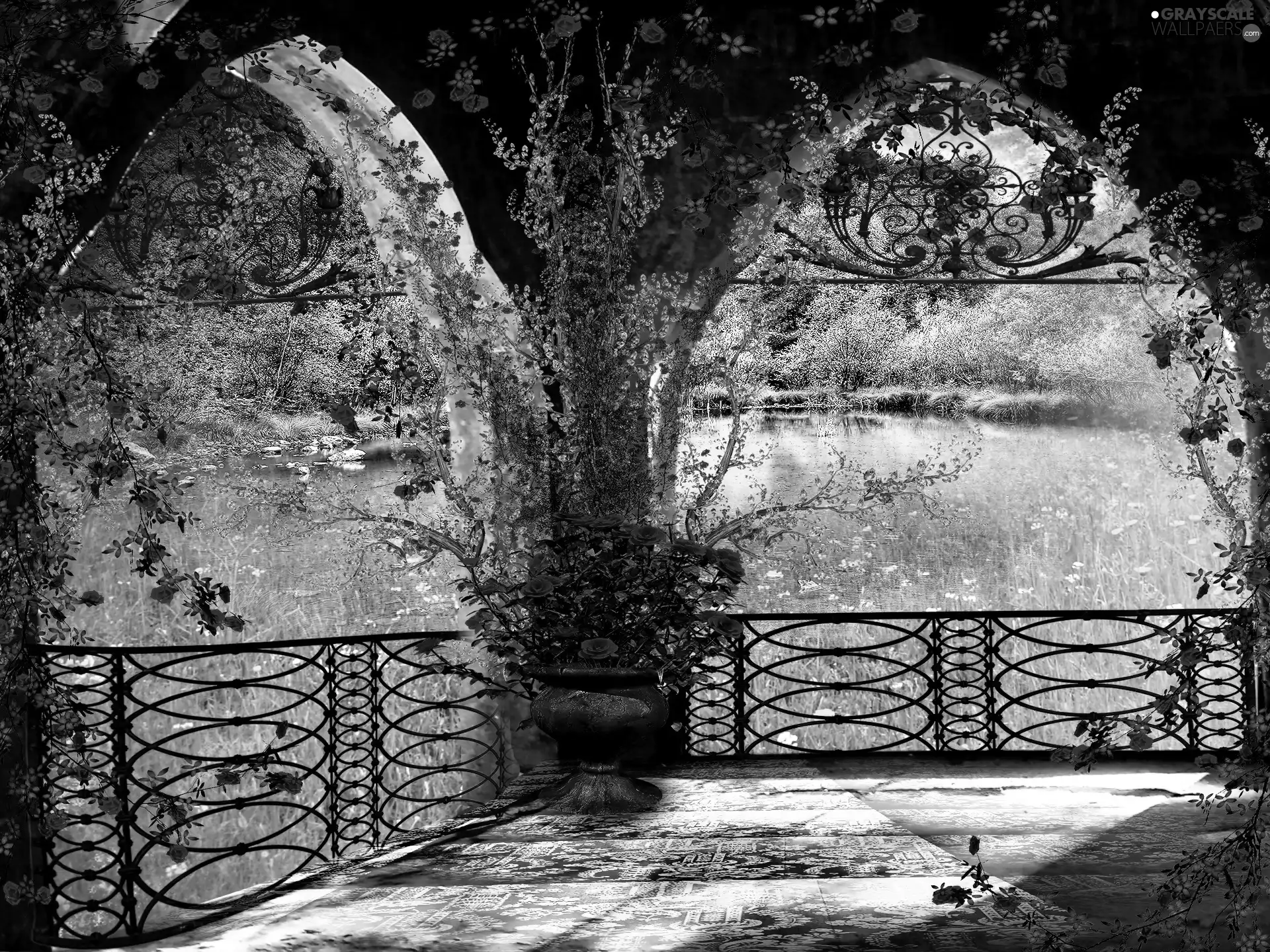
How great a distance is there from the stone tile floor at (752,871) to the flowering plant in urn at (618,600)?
1.62 feet

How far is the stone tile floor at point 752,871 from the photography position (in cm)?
283

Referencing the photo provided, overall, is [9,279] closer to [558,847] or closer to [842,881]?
[558,847]

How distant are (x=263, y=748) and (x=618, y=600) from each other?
461cm

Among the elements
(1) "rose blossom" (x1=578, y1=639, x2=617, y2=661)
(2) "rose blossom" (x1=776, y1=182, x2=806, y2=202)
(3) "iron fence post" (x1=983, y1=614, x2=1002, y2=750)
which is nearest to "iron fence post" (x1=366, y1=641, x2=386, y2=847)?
(1) "rose blossom" (x1=578, y1=639, x2=617, y2=661)

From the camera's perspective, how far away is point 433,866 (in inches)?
138

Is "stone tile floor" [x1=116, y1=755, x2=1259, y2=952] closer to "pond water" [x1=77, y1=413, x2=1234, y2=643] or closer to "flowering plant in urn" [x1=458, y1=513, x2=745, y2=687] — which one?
→ "flowering plant in urn" [x1=458, y1=513, x2=745, y2=687]

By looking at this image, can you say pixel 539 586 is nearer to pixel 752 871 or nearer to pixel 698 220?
pixel 752 871

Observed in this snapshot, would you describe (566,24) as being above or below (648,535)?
above

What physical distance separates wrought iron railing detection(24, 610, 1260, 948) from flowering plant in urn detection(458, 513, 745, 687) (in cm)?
33

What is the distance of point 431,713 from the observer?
6.96 meters

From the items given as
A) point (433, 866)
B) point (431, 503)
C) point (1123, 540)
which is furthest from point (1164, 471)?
point (433, 866)

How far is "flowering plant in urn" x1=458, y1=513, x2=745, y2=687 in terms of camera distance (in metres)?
3.84

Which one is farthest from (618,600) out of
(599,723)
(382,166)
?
(382,166)
